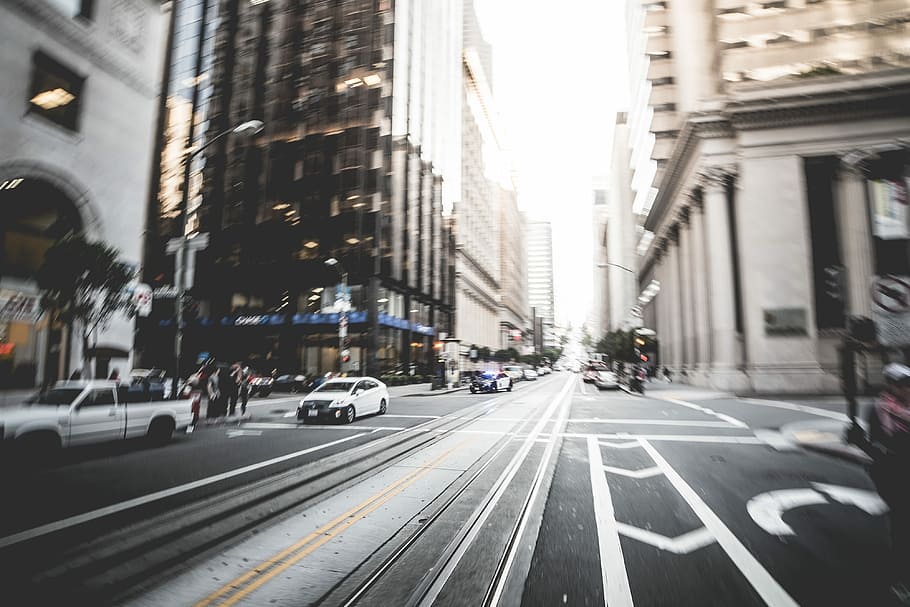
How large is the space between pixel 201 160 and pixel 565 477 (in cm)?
5510

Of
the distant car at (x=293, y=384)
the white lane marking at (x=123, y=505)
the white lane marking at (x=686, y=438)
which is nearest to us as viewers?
the white lane marking at (x=123, y=505)

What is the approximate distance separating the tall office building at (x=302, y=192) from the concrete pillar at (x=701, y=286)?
2735 centimetres

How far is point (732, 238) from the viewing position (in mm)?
32969

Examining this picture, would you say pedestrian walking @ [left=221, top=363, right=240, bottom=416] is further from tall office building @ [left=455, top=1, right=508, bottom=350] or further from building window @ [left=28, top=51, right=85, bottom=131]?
tall office building @ [left=455, top=1, right=508, bottom=350]

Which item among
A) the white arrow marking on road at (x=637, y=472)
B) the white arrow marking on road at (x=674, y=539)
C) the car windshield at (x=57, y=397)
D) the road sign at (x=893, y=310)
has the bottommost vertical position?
the white arrow marking on road at (x=637, y=472)

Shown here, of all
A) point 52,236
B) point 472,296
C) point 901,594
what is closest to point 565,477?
point 901,594

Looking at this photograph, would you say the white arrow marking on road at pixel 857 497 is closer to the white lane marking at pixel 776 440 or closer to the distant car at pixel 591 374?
the white lane marking at pixel 776 440

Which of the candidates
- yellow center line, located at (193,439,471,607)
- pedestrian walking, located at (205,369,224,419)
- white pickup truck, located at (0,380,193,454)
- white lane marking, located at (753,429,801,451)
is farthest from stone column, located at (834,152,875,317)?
white pickup truck, located at (0,380,193,454)

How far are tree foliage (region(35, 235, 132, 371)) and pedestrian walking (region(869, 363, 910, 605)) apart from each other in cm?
1986

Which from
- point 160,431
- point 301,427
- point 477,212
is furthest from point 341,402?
point 477,212

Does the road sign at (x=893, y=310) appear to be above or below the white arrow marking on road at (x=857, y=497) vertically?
above

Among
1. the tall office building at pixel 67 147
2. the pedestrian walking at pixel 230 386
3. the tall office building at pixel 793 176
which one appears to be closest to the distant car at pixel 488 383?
the tall office building at pixel 793 176

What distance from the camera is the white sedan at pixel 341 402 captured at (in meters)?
15.5

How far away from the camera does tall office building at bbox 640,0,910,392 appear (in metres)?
26.5
